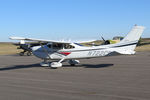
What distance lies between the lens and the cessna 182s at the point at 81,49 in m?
13.5

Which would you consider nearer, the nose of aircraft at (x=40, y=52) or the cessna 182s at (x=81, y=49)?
the cessna 182s at (x=81, y=49)

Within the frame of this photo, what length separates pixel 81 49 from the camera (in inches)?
562

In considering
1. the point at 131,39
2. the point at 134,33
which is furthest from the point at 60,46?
the point at 134,33

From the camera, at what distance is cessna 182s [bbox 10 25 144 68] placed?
1352 centimetres

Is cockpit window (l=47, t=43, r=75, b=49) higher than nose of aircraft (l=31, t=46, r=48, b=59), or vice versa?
cockpit window (l=47, t=43, r=75, b=49)

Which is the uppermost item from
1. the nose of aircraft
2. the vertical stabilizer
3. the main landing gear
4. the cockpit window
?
the vertical stabilizer

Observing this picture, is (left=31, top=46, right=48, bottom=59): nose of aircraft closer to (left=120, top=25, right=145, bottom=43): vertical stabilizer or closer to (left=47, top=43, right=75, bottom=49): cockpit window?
(left=47, top=43, right=75, bottom=49): cockpit window

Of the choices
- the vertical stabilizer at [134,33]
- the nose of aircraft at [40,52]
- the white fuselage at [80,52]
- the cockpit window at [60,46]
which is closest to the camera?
the vertical stabilizer at [134,33]

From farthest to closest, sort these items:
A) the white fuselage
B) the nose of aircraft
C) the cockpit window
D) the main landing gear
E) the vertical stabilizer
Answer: the nose of aircraft < the cockpit window < the main landing gear < the white fuselage < the vertical stabilizer

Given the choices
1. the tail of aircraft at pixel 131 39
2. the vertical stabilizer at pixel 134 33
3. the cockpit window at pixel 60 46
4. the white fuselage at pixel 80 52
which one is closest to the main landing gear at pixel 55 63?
the white fuselage at pixel 80 52

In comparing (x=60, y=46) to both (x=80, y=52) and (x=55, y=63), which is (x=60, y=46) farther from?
(x=80, y=52)

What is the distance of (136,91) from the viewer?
7062 mm

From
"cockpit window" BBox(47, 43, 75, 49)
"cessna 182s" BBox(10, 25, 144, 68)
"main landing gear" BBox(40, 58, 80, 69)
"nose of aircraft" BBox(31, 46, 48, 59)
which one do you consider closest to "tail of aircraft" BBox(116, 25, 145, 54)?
"cessna 182s" BBox(10, 25, 144, 68)

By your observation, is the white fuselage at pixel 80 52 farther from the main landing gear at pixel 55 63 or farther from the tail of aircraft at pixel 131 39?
the main landing gear at pixel 55 63
